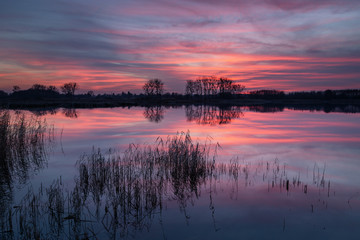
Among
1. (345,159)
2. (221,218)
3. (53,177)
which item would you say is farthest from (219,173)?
(345,159)

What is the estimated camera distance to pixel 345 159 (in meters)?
14.1

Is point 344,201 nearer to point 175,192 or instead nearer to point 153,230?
point 175,192

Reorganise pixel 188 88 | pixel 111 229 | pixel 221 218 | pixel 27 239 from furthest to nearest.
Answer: pixel 188 88 < pixel 221 218 < pixel 111 229 < pixel 27 239

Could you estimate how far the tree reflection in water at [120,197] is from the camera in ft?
20.1

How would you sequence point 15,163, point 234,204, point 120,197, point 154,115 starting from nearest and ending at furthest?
point 120,197, point 234,204, point 15,163, point 154,115

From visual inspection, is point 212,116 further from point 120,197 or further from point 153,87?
point 153,87

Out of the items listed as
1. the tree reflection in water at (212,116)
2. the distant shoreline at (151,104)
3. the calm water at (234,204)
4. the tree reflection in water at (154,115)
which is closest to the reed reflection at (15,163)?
the calm water at (234,204)

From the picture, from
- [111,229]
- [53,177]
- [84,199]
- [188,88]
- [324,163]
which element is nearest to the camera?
[111,229]

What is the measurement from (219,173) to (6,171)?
8.94 metres

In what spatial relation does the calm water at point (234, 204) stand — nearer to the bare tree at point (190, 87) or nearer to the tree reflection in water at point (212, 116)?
the tree reflection in water at point (212, 116)

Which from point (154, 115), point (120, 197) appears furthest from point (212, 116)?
point (120, 197)

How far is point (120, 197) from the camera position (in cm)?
736

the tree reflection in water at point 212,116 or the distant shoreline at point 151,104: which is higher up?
the distant shoreline at point 151,104

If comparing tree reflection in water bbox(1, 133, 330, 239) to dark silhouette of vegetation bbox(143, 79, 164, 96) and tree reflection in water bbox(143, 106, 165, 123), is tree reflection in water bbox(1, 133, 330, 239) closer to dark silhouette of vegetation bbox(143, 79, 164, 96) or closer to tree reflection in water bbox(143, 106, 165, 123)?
tree reflection in water bbox(143, 106, 165, 123)
